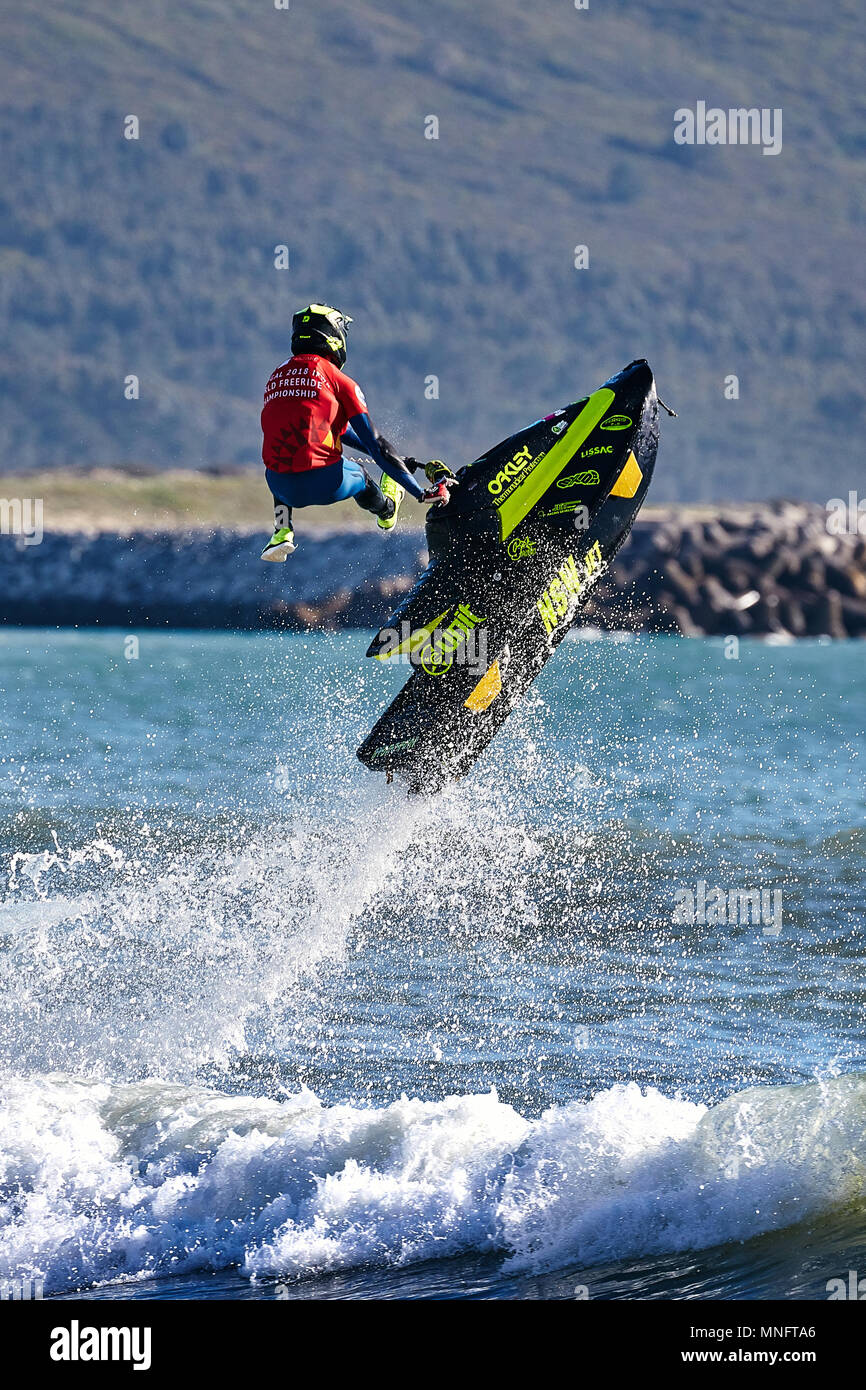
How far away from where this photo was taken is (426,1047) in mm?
12156

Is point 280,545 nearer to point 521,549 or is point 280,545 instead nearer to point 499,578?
point 499,578

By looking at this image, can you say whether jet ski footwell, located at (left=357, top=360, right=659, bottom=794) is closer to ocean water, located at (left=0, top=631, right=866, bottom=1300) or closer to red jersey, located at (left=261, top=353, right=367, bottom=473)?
ocean water, located at (left=0, top=631, right=866, bottom=1300)

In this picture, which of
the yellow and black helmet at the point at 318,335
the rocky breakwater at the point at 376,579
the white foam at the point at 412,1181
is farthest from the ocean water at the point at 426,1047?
the rocky breakwater at the point at 376,579

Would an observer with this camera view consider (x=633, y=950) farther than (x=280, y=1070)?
Yes

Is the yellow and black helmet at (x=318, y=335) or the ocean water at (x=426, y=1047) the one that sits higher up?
the yellow and black helmet at (x=318, y=335)

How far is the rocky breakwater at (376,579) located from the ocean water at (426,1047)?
49.2 m

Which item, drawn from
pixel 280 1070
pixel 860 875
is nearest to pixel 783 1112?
pixel 280 1070

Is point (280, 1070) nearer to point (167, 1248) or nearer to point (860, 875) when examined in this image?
point (167, 1248)

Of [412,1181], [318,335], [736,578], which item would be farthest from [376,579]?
[412,1181]

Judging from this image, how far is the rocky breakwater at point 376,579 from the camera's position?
7444 cm

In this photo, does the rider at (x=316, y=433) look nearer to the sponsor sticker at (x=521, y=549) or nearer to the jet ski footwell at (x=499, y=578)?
the jet ski footwell at (x=499, y=578)

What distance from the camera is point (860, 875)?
18.2 m

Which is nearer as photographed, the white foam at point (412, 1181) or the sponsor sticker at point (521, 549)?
the white foam at point (412, 1181)

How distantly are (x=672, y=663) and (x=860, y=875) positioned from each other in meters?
53.6
